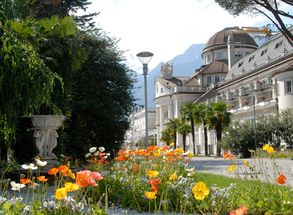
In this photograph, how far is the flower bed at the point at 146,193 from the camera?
373 cm

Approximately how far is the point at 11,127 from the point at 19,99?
77 centimetres

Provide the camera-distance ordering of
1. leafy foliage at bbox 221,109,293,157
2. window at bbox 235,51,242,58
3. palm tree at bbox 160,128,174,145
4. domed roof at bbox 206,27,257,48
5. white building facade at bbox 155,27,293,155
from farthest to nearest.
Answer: domed roof at bbox 206,27,257,48
window at bbox 235,51,242,58
palm tree at bbox 160,128,174,145
white building facade at bbox 155,27,293,155
leafy foliage at bbox 221,109,293,157

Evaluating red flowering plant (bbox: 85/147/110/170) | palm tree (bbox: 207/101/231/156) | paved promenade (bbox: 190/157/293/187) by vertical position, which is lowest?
paved promenade (bbox: 190/157/293/187)

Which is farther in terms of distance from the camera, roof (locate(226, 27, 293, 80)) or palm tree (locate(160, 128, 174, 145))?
palm tree (locate(160, 128, 174, 145))

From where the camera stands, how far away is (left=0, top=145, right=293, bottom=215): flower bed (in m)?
3.73

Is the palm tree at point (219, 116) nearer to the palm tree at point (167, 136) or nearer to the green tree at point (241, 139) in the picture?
the green tree at point (241, 139)

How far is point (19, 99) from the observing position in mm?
11305

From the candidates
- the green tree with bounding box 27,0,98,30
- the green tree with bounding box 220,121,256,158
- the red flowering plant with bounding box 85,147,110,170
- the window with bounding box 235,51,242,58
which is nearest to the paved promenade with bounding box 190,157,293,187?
the red flowering plant with bounding box 85,147,110,170

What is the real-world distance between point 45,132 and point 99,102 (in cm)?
1079

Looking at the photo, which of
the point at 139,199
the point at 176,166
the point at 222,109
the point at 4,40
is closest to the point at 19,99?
the point at 4,40

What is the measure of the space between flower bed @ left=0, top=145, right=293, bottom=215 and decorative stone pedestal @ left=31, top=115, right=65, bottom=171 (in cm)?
273

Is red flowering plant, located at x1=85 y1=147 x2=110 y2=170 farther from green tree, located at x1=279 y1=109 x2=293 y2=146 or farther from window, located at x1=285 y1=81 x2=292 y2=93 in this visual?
window, located at x1=285 y1=81 x2=292 y2=93

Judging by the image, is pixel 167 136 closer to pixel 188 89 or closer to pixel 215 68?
pixel 188 89

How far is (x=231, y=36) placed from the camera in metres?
87.4
